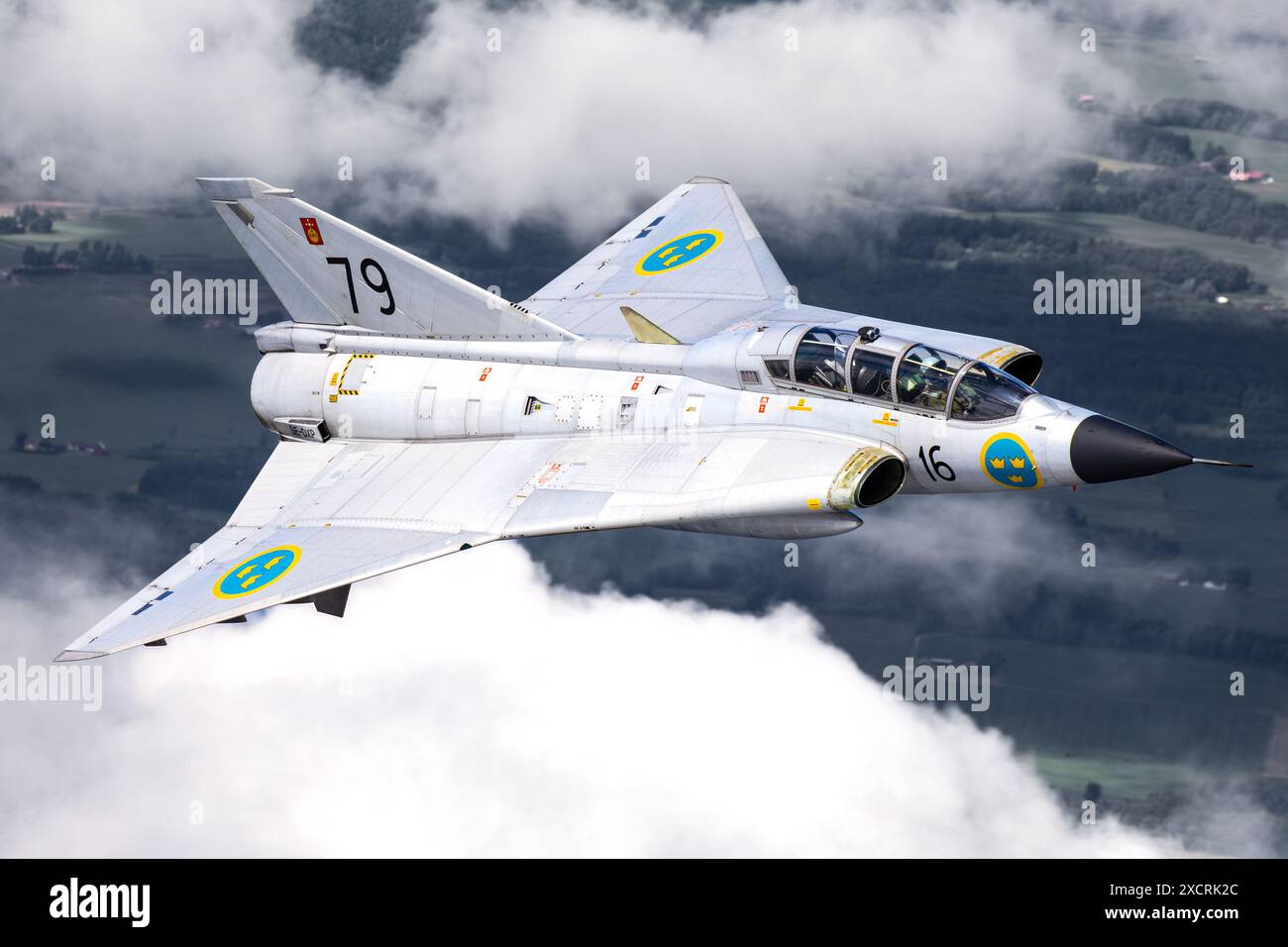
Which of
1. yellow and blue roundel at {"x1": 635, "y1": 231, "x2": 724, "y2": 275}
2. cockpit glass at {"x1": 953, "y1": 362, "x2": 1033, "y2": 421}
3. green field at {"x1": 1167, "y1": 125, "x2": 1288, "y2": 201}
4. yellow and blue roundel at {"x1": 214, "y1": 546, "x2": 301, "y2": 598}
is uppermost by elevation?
yellow and blue roundel at {"x1": 635, "y1": 231, "x2": 724, "y2": 275}

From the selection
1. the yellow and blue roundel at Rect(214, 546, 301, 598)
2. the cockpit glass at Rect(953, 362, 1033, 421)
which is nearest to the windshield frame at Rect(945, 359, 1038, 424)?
the cockpit glass at Rect(953, 362, 1033, 421)

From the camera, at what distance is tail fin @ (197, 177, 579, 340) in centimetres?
3453

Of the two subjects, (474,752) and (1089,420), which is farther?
(474,752)

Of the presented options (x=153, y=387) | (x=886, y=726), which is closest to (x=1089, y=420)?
(x=886, y=726)

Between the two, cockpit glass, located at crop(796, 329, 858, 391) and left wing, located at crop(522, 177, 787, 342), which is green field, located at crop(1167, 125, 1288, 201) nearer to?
left wing, located at crop(522, 177, 787, 342)

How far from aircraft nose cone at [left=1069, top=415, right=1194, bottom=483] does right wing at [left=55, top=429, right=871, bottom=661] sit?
377 cm

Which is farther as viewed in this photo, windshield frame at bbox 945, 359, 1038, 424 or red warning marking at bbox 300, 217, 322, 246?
red warning marking at bbox 300, 217, 322, 246

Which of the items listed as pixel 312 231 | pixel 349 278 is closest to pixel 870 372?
pixel 349 278

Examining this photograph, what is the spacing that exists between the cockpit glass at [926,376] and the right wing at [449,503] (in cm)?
129

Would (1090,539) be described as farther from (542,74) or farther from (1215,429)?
(542,74)

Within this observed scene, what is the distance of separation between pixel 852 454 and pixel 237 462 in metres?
104

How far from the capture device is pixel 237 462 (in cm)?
12744

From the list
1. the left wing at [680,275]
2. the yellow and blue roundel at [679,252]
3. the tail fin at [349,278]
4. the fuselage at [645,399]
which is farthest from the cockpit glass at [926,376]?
the yellow and blue roundel at [679,252]

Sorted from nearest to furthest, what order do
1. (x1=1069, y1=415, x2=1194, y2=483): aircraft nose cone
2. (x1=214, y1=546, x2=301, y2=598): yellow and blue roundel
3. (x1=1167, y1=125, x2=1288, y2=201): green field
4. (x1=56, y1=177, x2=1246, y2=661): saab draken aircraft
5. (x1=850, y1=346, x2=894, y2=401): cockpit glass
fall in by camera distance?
(x1=1069, y1=415, x2=1194, y2=483): aircraft nose cone → (x1=56, y1=177, x2=1246, y2=661): saab draken aircraft → (x1=850, y1=346, x2=894, y2=401): cockpit glass → (x1=214, y1=546, x2=301, y2=598): yellow and blue roundel → (x1=1167, y1=125, x2=1288, y2=201): green field
